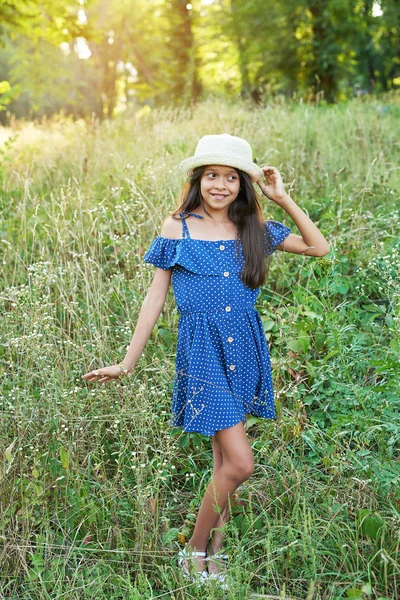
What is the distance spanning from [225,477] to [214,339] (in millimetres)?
563

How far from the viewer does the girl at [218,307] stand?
8.00 feet

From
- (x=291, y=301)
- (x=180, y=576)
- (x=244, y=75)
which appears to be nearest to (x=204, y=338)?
(x=180, y=576)

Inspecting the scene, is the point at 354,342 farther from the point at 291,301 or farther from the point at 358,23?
the point at 358,23

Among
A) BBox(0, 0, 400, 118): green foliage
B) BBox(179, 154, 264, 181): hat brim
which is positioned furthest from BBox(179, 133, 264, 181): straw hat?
BBox(0, 0, 400, 118): green foliage

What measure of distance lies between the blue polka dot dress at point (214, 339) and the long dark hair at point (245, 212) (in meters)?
0.06

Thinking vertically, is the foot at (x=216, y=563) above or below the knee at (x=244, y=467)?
below

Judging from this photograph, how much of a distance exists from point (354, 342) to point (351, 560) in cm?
112

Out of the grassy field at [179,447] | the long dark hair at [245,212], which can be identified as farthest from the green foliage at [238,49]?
the long dark hair at [245,212]

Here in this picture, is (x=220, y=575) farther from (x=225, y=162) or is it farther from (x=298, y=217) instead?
(x=225, y=162)

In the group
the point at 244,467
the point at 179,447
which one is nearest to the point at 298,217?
the point at 244,467

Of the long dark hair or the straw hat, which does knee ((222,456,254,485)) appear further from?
the straw hat

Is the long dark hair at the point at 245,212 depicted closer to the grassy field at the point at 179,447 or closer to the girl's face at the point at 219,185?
the girl's face at the point at 219,185

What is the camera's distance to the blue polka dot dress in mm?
2432

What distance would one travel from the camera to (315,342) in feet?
11.2
